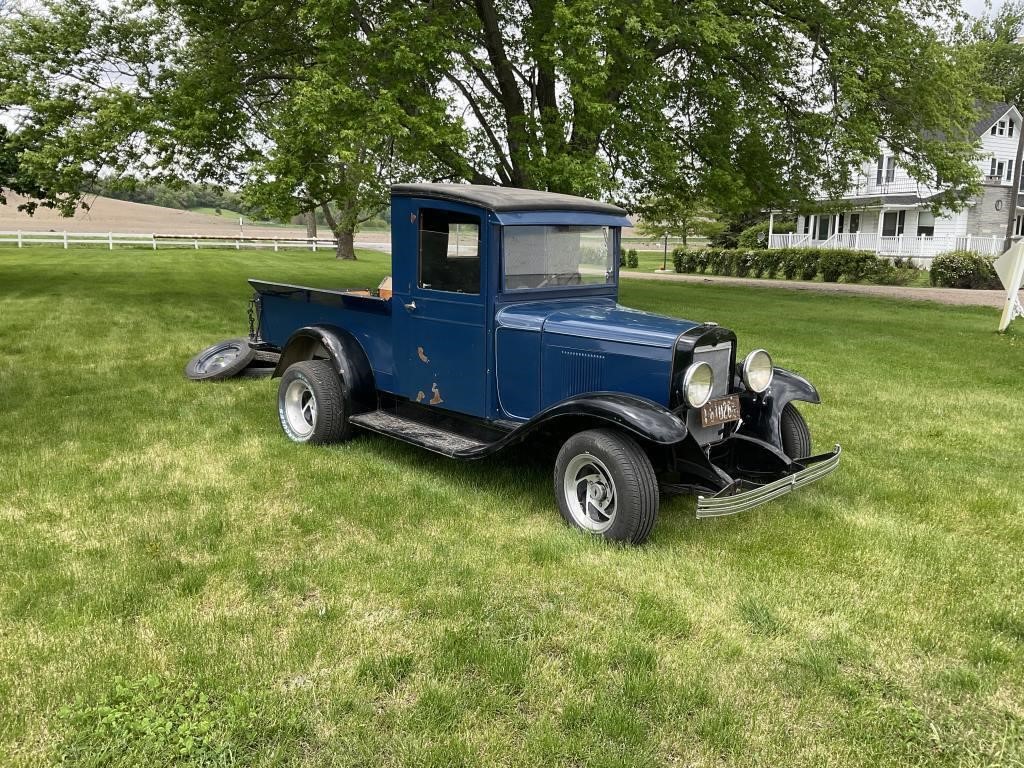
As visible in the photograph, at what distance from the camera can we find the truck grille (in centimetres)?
431

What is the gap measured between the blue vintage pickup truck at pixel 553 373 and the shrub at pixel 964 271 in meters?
21.2

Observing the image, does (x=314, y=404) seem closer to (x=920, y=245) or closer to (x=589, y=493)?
(x=589, y=493)

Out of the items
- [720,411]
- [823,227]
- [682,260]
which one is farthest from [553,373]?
[823,227]

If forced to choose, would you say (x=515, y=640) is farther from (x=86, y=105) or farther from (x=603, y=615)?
(x=86, y=105)

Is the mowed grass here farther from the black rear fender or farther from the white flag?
the white flag

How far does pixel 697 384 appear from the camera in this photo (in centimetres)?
418

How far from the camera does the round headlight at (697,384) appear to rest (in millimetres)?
4117

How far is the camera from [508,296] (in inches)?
189

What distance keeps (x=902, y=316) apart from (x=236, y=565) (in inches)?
579

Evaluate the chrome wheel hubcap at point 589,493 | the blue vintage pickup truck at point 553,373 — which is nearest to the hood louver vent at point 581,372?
the blue vintage pickup truck at point 553,373

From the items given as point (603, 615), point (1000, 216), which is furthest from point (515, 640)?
point (1000, 216)

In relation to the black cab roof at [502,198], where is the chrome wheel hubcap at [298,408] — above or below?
below

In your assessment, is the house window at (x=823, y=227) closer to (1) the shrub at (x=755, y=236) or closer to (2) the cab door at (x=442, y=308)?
(1) the shrub at (x=755, y=236)

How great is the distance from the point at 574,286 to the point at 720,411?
1.39m
